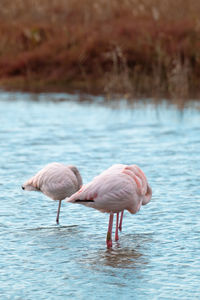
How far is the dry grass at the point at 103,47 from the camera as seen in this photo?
1731 cm

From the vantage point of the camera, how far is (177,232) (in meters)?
A: 6.00

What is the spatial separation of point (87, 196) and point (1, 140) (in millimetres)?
5942

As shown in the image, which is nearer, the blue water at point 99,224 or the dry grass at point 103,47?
the blue water at point 99,224

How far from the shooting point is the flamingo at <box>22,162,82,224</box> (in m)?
6.28

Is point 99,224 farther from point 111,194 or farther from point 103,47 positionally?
point 103,47

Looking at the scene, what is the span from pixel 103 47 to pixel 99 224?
12678 mm

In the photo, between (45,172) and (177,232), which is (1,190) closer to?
(45,172)

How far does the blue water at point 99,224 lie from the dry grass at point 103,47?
13.1 feet

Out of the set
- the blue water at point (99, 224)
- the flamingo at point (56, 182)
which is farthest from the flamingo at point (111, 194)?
the flamingo at point (56, 182)

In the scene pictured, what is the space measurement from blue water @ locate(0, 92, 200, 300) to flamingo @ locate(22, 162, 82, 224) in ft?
0.91

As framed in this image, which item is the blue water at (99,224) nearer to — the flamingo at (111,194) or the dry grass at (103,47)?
the flamingo at (111,194)

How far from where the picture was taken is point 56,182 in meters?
6.28

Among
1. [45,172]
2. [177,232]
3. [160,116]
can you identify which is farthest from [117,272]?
[160,116]

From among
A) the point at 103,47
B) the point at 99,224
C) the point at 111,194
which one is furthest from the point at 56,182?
the point at 103,47
